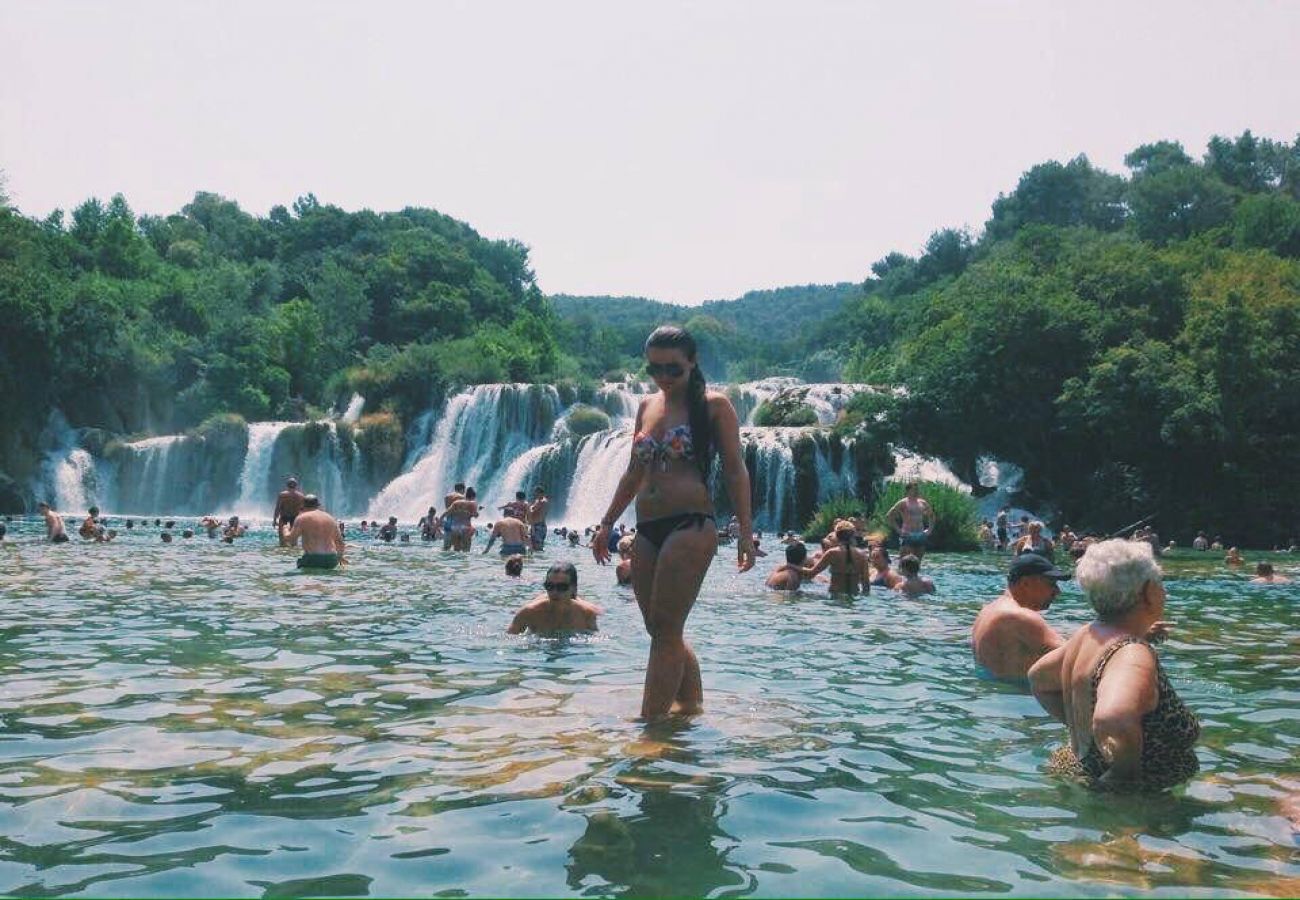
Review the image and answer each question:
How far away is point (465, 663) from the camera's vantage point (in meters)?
8.83

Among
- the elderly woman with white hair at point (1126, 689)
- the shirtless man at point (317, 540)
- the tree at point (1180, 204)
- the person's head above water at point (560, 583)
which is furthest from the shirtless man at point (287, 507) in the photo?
the tree at point (1180, 204)

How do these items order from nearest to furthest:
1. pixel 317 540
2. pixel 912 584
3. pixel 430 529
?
pixel 912 584 < pixel 317 540 < pixel 430 529

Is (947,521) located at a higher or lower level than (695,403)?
lower

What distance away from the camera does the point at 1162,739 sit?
4.84m

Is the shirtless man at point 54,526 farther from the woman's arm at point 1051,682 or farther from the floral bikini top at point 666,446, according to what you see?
the woman's arm at point 1051,682

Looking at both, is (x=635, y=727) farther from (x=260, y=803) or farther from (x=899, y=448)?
(x=899, y=448)

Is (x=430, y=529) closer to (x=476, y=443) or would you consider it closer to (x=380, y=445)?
(x=476, y=443)

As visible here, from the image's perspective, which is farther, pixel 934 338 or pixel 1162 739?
pixel 934 338

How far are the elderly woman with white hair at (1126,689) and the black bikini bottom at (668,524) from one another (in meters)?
1.93

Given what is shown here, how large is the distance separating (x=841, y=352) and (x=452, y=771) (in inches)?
4430

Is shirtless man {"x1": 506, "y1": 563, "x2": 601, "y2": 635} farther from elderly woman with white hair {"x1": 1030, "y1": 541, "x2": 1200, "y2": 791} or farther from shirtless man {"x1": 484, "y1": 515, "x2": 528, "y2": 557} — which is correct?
shirtless man {"x1": 484, "y1": 515, "x2": 528, "y2": 557}

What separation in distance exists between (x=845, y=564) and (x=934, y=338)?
36724 mm

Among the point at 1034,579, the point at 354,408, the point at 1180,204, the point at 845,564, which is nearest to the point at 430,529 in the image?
the point at 845,564

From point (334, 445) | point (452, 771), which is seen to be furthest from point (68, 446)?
point (452, 771)
